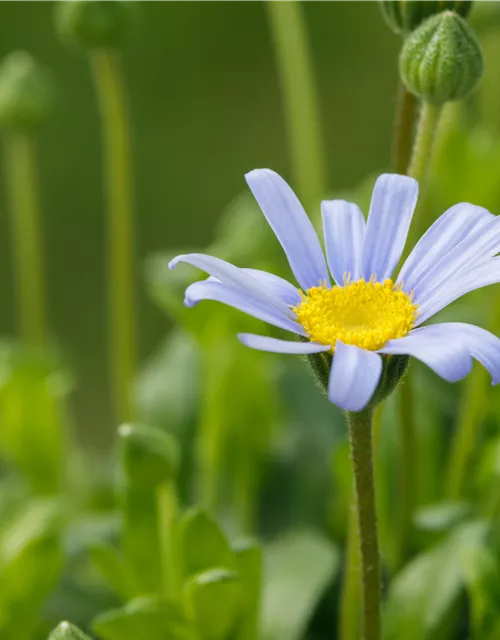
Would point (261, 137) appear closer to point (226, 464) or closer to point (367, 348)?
point (226, 464)

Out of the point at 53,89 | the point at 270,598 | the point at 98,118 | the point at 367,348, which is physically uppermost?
the point at 98,118

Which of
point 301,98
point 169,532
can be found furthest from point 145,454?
point 301,98

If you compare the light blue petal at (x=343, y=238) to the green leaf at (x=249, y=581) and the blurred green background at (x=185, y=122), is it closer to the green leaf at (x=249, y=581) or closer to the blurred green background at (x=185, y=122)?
the green leaf at (x=249, y=581)

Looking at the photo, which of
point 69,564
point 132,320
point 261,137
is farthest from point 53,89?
point 261,137

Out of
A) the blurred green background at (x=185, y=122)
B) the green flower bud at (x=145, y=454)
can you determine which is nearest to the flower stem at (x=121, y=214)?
the green flower bud at (x=145, y=454)

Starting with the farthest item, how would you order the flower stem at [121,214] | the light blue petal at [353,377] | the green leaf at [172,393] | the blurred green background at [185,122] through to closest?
the blurred green background at [185,122] → the green leaf at [172,393] → the flower stem at [121,214] → the light blue petal at [353,377]

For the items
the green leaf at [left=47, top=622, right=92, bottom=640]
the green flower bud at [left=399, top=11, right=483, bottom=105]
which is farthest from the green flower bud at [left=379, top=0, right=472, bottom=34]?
the green leaf at [left=47, top=622, right=92, bottom=640]

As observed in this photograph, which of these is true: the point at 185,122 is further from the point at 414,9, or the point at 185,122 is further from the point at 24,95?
the point at 414,9
